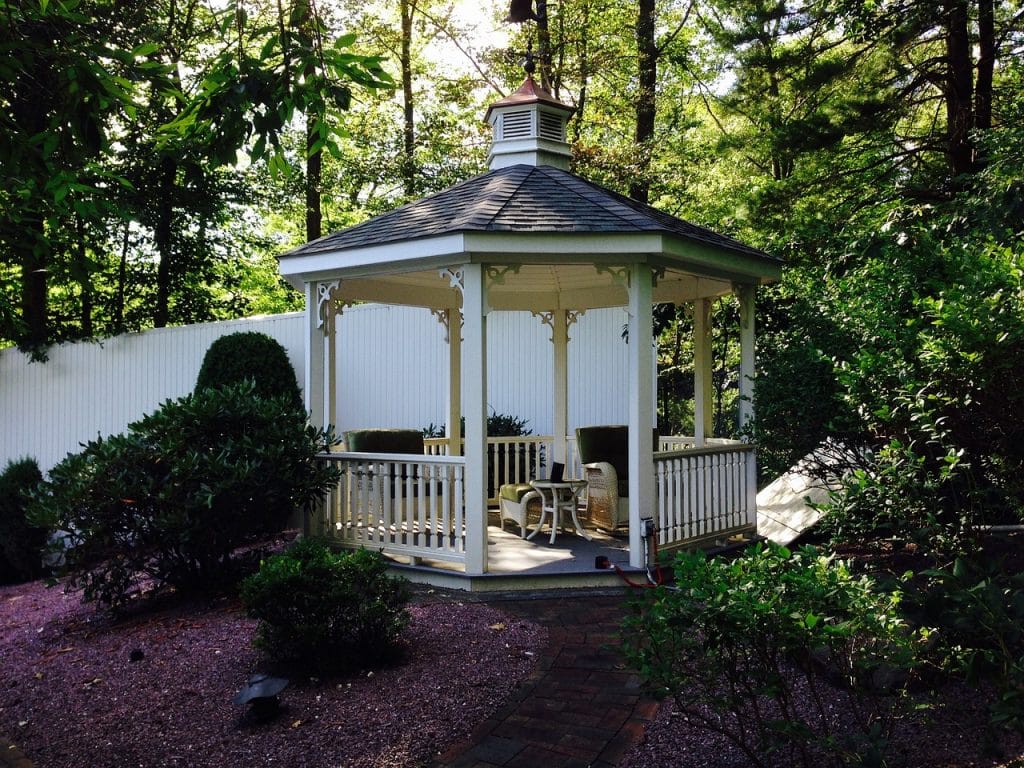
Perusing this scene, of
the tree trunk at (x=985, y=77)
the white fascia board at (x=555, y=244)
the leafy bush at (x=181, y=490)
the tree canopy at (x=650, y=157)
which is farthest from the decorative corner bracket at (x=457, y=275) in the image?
the tree trunk at (x=985, y=77)

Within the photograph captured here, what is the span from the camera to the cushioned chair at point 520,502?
26.4ft

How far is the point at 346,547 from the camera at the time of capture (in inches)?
293

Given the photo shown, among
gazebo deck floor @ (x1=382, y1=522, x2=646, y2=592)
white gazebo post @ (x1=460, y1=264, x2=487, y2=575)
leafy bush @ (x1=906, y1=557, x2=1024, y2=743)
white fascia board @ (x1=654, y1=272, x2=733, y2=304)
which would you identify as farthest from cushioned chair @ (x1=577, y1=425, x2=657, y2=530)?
leafy bush @ (x1=906, y1=557, x2=1024, y2=743)

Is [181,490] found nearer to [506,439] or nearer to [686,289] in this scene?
[506,439]

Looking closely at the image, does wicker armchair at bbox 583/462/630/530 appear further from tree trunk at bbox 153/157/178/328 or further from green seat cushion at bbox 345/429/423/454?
tree trunk at bbox 153/157/178/328

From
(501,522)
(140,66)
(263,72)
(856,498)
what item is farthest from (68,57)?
(501,522)

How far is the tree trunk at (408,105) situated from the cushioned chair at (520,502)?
26.6 feet

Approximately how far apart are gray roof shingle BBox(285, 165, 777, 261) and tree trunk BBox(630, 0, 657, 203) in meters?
6.33

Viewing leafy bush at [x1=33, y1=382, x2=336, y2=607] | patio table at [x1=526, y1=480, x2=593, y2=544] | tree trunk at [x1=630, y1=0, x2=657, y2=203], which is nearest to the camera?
leafy bush at [x1=33, y1=382, x2=336, y2=607]

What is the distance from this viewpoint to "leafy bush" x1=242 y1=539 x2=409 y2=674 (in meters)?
4.59

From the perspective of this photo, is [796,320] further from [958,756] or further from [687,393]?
[687,393]

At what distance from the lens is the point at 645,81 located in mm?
15133

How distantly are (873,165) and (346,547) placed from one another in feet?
25.6

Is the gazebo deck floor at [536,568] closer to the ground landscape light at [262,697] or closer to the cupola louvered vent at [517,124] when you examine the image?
the ground landscape light at [262,697]
